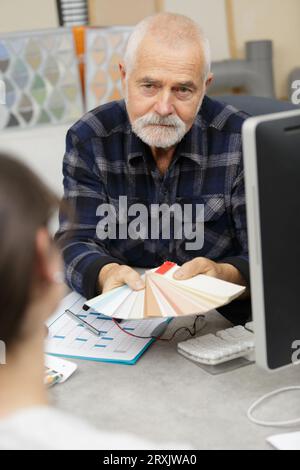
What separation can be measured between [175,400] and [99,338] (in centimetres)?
28

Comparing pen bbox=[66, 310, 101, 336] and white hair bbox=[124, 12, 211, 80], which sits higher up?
white hair bbox=[124, 12, 211, 80]

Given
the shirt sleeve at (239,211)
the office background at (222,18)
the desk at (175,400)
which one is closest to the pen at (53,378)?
the desk at (175,400)

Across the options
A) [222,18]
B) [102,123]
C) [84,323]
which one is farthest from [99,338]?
[222,18]

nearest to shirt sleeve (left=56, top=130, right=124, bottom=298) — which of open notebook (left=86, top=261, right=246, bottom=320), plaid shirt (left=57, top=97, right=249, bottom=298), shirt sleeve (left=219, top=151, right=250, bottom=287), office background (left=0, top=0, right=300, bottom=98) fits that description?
plaid shirt (left=57, top=97, right=249, bottom=298)

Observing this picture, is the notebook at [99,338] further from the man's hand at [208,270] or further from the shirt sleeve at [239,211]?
the shirt sleeve at [239,211]

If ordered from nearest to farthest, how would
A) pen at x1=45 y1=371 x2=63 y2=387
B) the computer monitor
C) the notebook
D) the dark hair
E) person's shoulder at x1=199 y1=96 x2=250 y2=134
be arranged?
the dark hair
the computer monitor
pen at x1=45 y1=371 x2=63 y2=387
the notebook
person's shoulder at x1=199 y1=96 x2=250 y2=134

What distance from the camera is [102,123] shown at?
184cm

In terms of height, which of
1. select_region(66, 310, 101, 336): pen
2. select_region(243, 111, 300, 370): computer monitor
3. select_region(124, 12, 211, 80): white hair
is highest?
select_region(124, 12, 211, 80): white hair

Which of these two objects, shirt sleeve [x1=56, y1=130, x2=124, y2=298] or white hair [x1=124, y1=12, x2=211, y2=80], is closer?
shirt sleeve [x1=56, y1=130, x2=124, y2=298]

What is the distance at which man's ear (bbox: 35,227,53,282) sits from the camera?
26.0 inches

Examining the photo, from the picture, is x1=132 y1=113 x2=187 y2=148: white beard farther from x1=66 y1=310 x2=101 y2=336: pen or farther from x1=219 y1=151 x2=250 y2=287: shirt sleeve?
x1=66 y1=310 x2=101 y2=336: pen

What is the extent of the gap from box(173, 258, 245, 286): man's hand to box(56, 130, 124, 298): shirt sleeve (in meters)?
0.25

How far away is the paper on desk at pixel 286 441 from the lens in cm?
97
